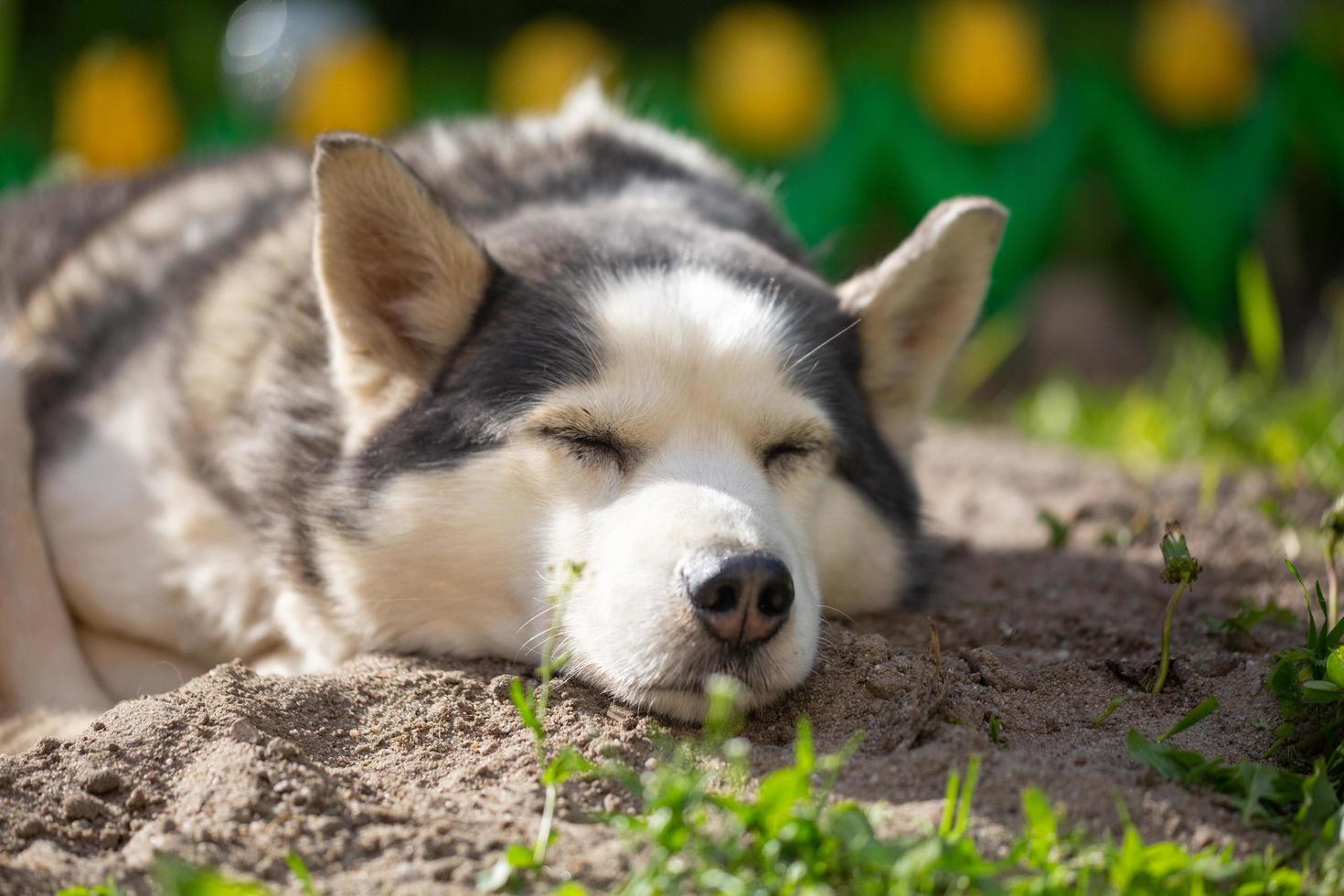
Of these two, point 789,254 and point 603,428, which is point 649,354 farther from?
point 789,254

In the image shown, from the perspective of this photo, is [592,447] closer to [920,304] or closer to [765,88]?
[920,304]

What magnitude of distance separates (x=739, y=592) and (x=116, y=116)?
5930 mm

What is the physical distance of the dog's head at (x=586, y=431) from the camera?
2.40 metres

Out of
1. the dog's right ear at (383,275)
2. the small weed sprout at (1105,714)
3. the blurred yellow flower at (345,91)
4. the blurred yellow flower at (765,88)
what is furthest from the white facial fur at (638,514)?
the blurred yellow flower at (345,91)

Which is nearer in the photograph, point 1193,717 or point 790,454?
point 1193,717

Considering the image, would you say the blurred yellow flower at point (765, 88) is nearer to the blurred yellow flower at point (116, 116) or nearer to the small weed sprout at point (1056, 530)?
the blurred yellow flower at point (116, 116)

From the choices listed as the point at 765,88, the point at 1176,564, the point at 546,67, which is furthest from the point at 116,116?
the point at 1176,564

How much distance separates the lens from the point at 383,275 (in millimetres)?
2859

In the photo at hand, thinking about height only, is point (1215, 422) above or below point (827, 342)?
below

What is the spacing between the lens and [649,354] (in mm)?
2656

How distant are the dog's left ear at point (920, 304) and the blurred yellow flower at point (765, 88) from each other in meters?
3.97

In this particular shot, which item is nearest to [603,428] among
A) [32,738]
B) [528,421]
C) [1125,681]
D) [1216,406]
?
[528,421]

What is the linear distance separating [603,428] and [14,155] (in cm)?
613

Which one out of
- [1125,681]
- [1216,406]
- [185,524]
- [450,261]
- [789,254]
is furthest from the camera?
[1216,406]
